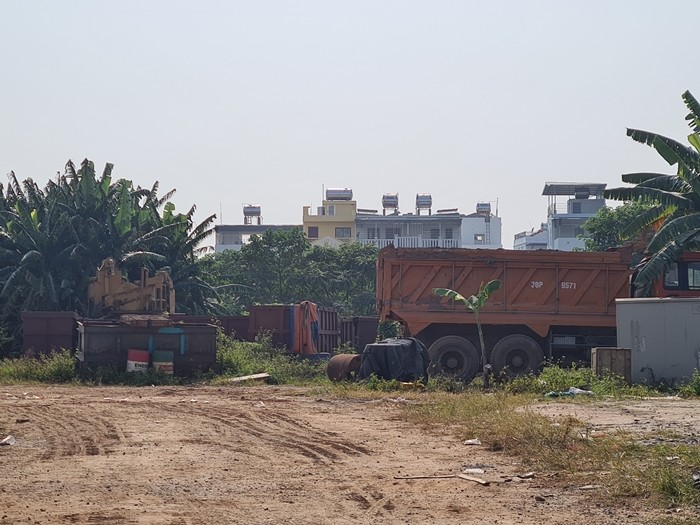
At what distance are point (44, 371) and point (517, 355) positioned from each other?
36.2ft

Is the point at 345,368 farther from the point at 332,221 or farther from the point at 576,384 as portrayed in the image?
the point at 332,221

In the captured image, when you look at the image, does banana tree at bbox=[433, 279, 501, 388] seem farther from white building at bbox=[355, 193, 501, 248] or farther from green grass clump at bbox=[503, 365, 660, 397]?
white building at bbox=[355, 193, 501, 248]

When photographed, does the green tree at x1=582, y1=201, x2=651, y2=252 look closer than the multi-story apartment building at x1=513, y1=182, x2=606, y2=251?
Yes

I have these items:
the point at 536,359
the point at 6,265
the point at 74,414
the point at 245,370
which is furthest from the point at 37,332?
the point at 536,359

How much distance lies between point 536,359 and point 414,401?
6.48m

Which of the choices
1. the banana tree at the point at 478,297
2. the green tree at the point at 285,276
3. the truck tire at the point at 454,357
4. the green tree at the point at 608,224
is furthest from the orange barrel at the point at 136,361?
the green tree at the point at 608,224

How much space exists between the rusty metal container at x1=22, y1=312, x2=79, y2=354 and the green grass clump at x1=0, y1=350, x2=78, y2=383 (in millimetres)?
1819

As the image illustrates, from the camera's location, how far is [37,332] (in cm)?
2559

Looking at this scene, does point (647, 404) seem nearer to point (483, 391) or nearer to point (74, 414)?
point (483, 391)

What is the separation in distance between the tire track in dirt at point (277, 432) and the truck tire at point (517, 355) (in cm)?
855

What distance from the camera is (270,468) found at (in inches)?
394

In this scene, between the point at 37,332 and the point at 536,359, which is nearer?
the point at 536,359

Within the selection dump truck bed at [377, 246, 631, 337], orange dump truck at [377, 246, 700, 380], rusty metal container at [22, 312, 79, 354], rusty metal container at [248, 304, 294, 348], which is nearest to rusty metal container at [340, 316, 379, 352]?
rusty metal container at [248, 304, 294, 348]

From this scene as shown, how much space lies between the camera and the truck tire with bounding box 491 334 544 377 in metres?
22.8
